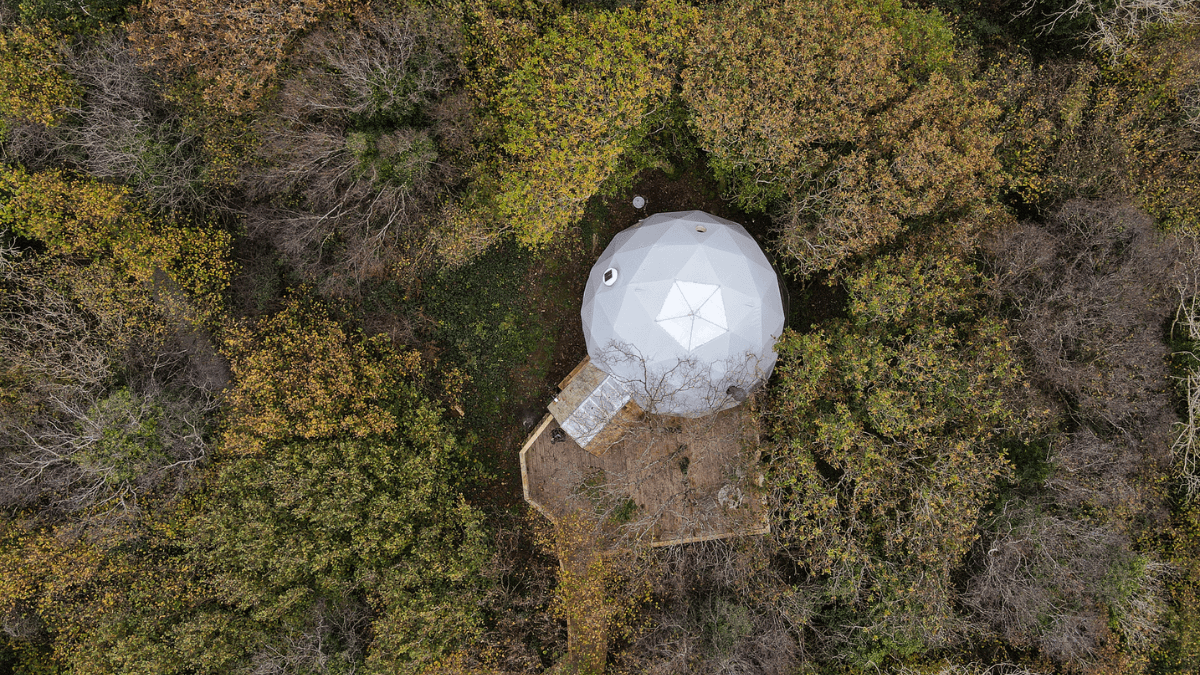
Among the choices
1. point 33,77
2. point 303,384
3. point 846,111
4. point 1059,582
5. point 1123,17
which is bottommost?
point 1059,582

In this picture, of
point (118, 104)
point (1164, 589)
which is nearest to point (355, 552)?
point (118, 104)

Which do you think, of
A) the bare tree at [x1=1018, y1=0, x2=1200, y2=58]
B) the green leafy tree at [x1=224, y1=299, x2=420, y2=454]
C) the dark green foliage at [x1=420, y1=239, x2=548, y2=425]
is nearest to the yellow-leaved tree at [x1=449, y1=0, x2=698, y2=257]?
the dark green foliage at [x1=420, y1=239, x2=548, y2=425]

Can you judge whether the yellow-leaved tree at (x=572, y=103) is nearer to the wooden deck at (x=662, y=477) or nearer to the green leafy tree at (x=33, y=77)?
the wooden deck at (x=662, y=477)

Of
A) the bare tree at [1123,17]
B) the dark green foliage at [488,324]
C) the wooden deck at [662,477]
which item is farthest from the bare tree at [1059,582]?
the dark green foliage at [488,324]

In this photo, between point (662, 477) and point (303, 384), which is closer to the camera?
point (303, 384)

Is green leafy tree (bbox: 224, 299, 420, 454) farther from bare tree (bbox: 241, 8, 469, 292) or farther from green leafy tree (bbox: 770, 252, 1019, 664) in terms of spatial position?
green leafy tree (bbox: 770, 252, 1019, 664)

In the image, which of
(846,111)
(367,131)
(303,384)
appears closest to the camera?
(846,111)

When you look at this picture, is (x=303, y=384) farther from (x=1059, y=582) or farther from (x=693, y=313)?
(x=1059, y=582)

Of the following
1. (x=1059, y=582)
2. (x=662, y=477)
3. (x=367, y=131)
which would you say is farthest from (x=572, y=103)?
(x=1059, y=582)
